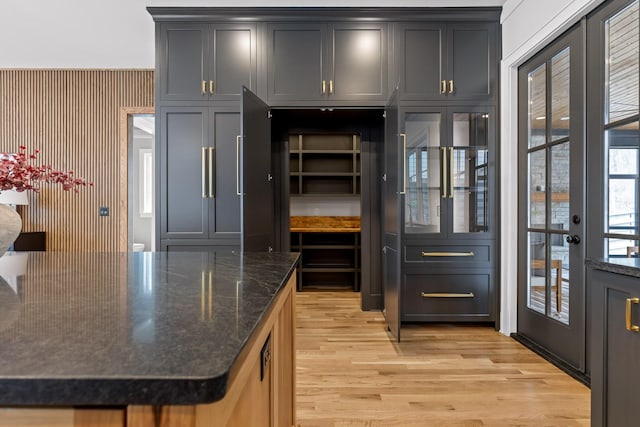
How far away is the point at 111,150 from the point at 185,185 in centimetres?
197

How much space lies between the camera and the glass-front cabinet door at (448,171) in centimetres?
312

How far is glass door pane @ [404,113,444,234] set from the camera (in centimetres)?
314

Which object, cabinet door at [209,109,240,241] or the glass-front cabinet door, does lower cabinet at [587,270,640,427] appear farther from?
cabinet door at [209,109,240,241]

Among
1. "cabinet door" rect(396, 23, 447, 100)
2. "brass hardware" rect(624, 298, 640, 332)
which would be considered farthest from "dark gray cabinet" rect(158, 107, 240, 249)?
"brass hardware" rect(624, 298, 640, 332)

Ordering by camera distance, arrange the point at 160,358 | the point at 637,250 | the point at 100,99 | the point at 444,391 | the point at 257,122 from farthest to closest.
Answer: the point at 100,99 → the point at 257,122 → the point at 444,391 → the point at 637,250 → the point at 160,358

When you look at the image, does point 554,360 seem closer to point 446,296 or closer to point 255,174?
point 446,296

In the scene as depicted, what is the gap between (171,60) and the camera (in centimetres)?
310

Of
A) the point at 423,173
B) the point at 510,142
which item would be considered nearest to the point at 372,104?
the point at 423,173

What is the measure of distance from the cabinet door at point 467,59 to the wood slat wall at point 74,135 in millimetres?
3459

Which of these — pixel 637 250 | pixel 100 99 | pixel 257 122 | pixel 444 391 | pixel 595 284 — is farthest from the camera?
pixel 100 99

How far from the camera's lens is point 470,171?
3.15 meters

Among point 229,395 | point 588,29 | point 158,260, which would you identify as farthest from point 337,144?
point 229,395

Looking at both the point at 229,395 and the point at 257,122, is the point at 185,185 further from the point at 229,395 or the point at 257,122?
the point at 229,395

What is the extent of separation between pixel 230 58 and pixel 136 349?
10.2ft
